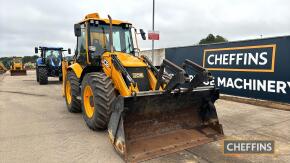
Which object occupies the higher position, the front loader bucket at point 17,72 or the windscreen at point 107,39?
the windscreen at point 107,39

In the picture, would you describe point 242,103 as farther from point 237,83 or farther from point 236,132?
point 236,132

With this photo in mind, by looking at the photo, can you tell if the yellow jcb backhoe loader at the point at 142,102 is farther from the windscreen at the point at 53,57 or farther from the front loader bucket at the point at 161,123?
the windscreen at the point at 53,57

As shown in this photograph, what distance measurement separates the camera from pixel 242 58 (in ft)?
27.2

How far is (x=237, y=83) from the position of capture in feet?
27.8

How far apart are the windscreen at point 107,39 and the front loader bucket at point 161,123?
214 cm

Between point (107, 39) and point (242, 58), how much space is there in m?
5.11

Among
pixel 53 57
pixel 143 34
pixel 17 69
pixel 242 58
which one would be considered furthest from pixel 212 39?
pixel 143 34

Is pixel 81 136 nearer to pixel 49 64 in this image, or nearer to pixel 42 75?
pixel 42 75

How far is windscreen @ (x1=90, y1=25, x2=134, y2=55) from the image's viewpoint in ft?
18.2

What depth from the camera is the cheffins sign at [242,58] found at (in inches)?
299

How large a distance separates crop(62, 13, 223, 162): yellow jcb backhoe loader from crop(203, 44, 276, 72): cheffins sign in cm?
403

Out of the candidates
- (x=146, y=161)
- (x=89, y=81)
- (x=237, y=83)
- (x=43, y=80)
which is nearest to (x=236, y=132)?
(x=146, y=161)

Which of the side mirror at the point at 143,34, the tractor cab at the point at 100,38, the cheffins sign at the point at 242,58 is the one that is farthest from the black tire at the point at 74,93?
the cheffins sign at the point at 242,58

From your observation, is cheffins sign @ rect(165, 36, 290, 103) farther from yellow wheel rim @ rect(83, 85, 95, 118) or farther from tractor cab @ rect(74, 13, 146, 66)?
yellow wheel rim @ rect(83, 85, 95, 118)
